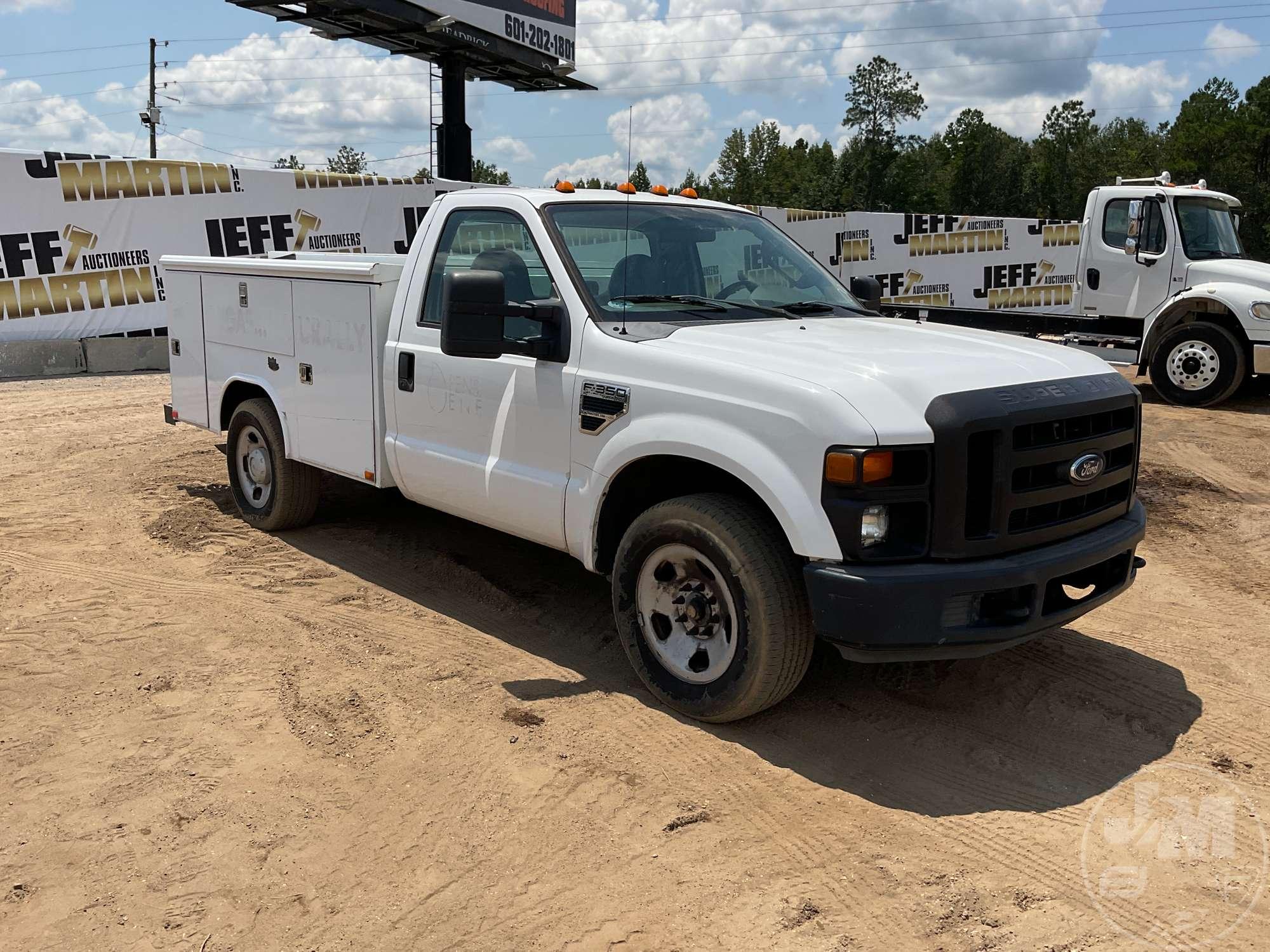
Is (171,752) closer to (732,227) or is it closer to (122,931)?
(122,931)

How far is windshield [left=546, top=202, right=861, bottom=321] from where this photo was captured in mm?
4617

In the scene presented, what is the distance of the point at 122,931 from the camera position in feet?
9.50

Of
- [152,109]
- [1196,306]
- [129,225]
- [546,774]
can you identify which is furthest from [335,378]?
[152,109]

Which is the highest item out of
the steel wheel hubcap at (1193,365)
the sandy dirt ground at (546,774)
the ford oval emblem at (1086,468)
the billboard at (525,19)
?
the billboard at (525,19)

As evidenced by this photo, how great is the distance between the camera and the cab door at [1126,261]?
1236 cm

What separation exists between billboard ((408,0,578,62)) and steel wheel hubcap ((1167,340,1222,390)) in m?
17.8

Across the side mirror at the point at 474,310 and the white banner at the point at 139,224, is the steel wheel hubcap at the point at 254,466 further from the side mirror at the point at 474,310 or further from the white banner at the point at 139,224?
the white banner at the point at 139,224

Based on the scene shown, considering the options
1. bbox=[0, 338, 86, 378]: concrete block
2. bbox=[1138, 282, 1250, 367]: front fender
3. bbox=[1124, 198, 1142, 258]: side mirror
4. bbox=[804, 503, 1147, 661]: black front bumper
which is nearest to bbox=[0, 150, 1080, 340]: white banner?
bbox=[0, 338, 86, 378]: concrete block

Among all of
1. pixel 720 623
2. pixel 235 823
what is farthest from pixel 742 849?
pixel 235 823

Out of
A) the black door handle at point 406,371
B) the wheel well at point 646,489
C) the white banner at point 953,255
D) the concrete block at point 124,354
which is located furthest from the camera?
the white banner at point 953,255

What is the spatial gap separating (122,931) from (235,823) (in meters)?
0.56

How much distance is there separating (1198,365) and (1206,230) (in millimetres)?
1775

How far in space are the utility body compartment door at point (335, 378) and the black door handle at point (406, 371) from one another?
0.74ft

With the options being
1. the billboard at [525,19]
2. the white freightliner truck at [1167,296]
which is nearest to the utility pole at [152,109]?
the billboard at [525,19]
